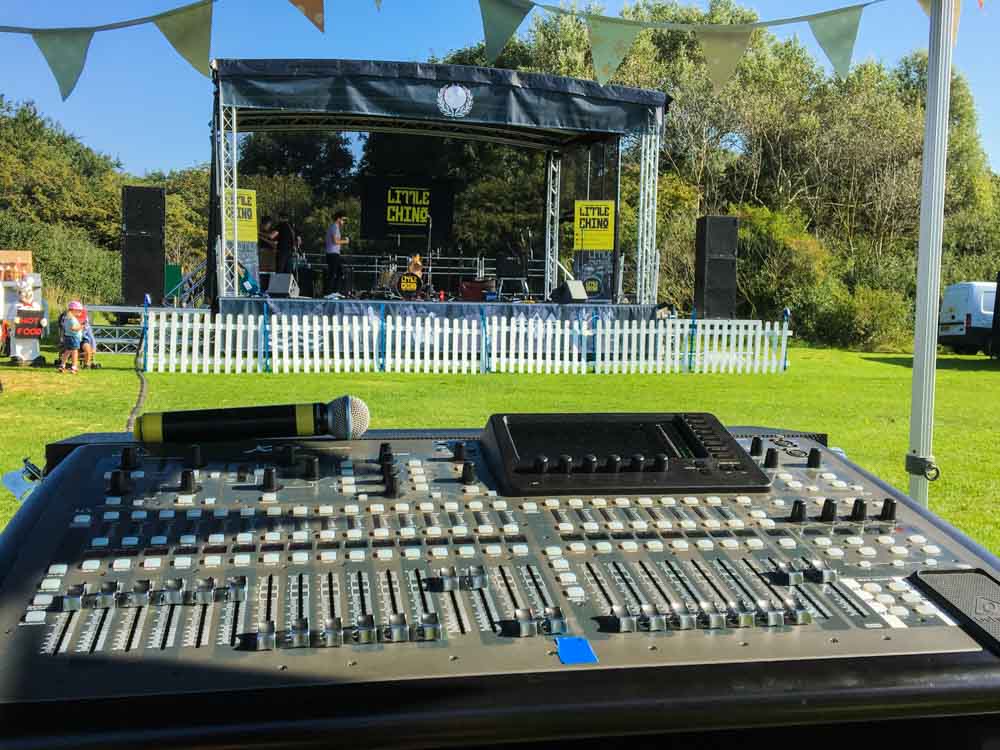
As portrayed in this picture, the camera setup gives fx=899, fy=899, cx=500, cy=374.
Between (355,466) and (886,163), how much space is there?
35.9 meters

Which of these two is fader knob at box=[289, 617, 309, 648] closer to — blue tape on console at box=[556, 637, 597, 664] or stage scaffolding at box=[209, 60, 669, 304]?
blue tape on console at box=[556, 637, 597, 664]

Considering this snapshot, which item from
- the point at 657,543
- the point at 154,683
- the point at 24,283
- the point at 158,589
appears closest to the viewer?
the point at 154,683

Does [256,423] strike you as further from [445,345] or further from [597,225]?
[597,225]

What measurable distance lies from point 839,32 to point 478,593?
195 centimetres

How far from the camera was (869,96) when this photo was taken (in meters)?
35.5

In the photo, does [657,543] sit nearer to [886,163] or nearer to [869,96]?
[886,163]

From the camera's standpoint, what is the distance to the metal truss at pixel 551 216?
2261 cm

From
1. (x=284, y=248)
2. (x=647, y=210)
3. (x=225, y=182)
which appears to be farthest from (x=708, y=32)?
(x=284, y=248)

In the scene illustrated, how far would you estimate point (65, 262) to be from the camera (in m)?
32.8

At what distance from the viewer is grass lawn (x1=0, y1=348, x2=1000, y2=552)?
6809 millimetres

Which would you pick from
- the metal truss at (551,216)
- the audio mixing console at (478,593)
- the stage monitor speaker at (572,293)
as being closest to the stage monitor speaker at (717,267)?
the stage monitor speaker at (572,293)

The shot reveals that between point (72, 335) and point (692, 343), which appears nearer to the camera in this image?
point (72, 335)

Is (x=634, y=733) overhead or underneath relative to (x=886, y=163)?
underneath

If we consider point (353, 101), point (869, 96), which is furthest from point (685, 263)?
point (353, 101)
